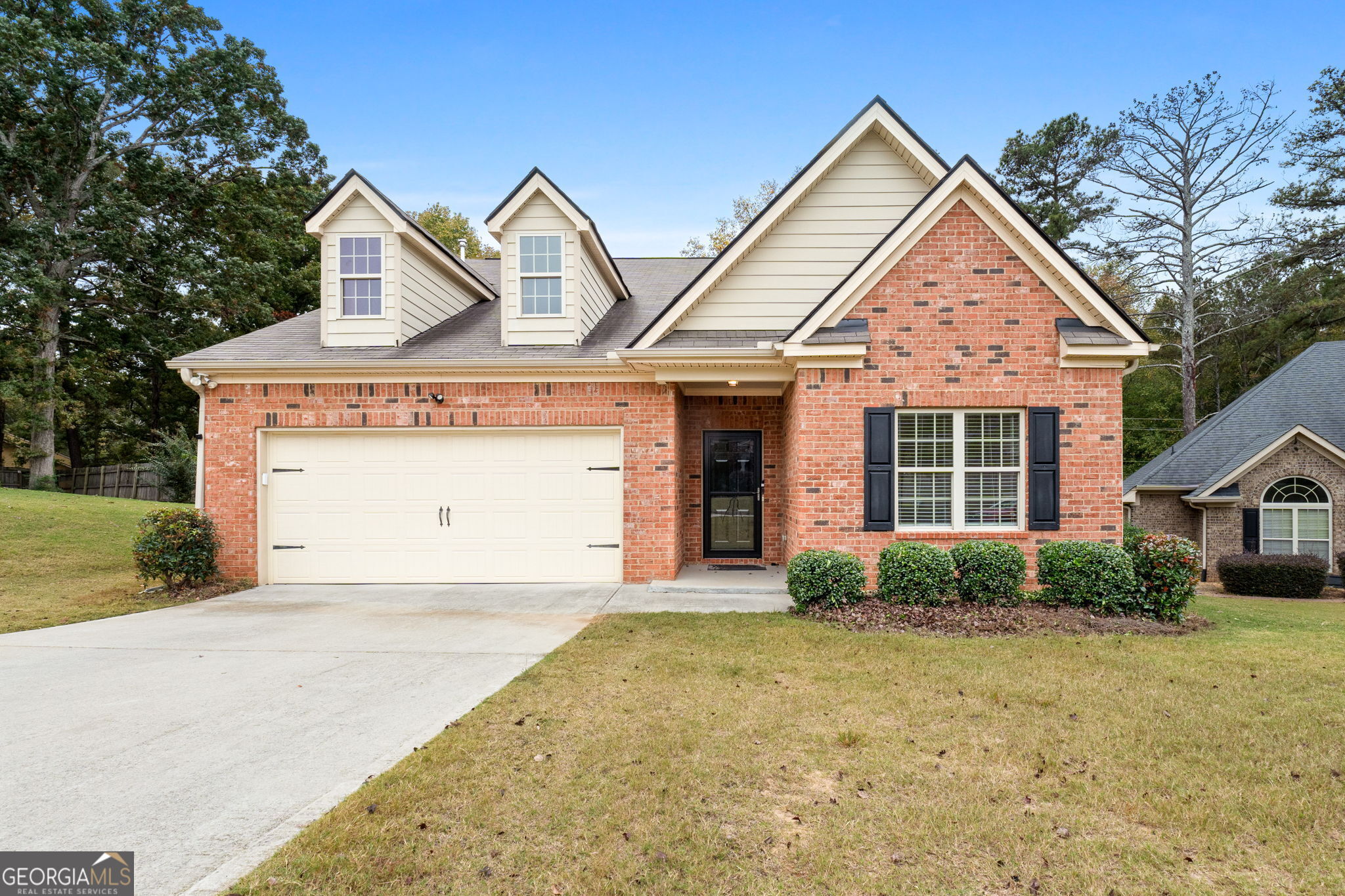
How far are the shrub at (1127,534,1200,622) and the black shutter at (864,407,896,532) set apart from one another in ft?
9.14

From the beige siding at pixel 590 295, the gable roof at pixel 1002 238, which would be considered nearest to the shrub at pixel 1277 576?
the gable roof at pixel 1002 238

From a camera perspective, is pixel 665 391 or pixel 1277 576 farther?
pixel 1277 576

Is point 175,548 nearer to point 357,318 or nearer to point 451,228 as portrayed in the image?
point 357,318

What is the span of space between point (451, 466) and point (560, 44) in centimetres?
1234

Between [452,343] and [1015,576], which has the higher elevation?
[452,343]

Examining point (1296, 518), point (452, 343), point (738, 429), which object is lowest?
point (1296, 518)

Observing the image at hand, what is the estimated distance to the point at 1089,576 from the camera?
7.43 m

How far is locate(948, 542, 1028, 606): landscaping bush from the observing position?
7.51 meters

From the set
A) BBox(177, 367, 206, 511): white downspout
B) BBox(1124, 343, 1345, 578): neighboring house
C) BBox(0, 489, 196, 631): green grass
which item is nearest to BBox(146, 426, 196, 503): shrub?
BBox(0, 489, 196, 631): green grass

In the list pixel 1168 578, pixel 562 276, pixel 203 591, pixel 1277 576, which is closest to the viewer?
pixel 1168 578

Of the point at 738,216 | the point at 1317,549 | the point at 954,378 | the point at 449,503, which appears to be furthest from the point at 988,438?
the point at 738,216

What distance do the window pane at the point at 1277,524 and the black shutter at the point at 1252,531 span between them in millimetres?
174

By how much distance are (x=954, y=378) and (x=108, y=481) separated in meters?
26.9

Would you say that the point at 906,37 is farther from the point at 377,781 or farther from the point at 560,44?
the point at 377,781
